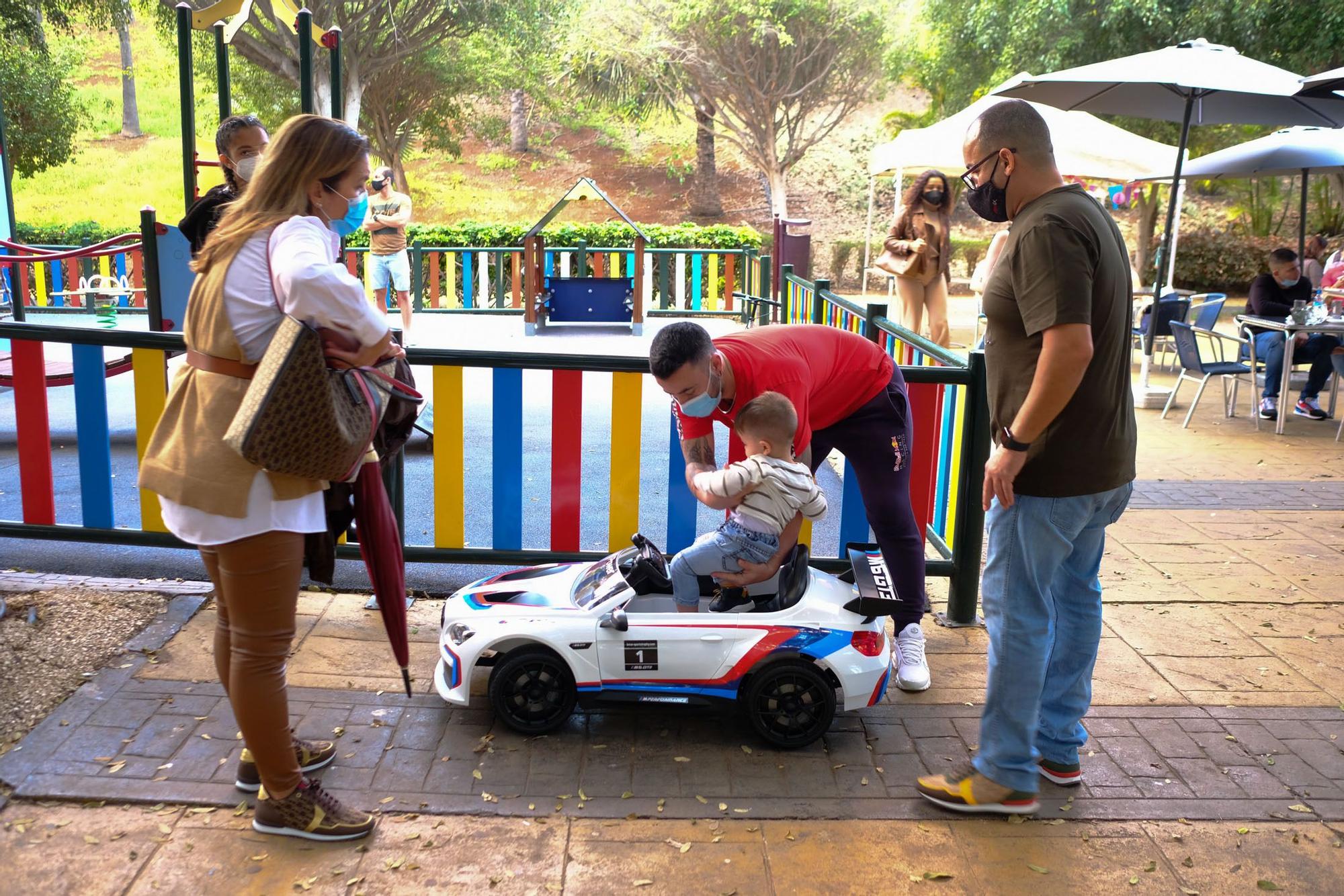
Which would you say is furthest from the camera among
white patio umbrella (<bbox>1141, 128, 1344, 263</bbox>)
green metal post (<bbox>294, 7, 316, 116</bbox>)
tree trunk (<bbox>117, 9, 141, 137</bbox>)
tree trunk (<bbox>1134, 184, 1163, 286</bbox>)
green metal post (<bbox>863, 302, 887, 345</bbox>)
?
tree trunk (<bbox>117, 9, 141, 137</bbox>)

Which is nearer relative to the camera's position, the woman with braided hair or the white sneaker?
the white sneaker

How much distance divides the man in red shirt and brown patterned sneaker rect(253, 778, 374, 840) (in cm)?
→ 133

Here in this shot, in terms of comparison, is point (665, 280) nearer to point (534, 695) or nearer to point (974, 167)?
point (534, 695)

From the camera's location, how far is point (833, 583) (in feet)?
12.0

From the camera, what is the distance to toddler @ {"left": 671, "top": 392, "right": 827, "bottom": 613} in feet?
10.9

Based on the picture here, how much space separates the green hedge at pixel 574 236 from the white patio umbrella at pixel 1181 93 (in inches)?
266

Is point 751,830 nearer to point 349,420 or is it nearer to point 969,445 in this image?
point 349,420

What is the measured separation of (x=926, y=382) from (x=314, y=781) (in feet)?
8.98

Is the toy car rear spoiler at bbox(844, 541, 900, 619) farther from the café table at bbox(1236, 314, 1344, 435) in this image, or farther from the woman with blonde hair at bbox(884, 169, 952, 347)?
the café table at bbox(1236, 314, 1344, 435)

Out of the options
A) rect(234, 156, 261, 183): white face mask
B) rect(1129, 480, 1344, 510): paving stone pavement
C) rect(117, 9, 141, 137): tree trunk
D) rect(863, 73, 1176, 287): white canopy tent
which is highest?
rect(117, 9, 141, 137): tree trunk

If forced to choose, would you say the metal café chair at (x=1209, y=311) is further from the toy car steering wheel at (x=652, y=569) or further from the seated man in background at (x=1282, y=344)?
the toy car steering wheel at (x=652, y=569)

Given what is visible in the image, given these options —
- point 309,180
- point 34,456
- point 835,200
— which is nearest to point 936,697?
point 309,180

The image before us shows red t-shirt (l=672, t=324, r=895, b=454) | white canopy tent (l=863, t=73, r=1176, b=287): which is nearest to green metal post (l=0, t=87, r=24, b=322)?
red t-shirt (l=672, t=324, r=895, b=454)

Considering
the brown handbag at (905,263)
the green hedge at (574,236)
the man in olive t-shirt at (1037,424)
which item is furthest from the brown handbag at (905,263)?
the green hedge at (574,236)
